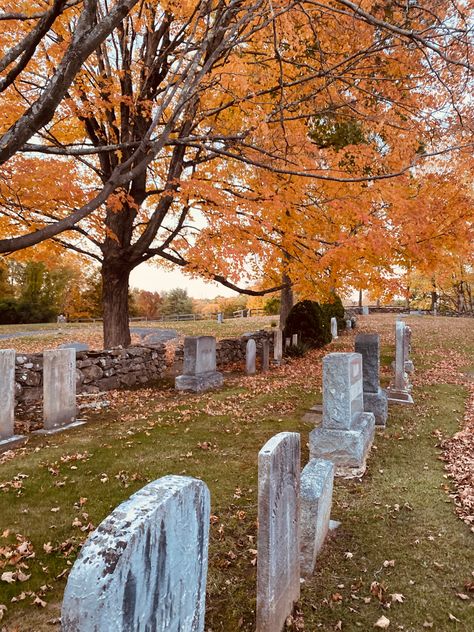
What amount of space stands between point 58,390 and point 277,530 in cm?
650

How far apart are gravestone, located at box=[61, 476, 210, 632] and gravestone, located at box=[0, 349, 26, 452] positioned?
259 inches

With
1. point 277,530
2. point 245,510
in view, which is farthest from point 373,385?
point 277,530

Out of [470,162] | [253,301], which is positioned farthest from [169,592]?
[253,301]

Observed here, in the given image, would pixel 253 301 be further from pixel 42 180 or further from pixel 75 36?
pixel 75 36

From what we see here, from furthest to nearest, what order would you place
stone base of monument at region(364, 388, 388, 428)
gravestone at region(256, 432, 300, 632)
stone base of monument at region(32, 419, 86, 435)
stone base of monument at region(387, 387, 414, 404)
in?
stone base of monument at region(387, 387, 414, 404)
stone base of monument at region(364, 388, 388, 428)
stone base of monument at region(32, 419, 86, 435)
gravestone at region(256, 432, 300, 632)

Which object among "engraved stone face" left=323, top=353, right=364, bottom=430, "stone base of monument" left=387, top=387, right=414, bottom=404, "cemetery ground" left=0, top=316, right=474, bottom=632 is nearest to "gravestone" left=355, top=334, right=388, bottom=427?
"cemetery ground" left=0, top=316, right=474, bottom=632

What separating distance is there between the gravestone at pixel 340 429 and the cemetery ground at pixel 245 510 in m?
0.29

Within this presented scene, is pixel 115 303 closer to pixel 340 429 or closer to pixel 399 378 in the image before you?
pixel 399 378

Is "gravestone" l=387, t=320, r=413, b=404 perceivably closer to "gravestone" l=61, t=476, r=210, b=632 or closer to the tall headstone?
the tall headstone

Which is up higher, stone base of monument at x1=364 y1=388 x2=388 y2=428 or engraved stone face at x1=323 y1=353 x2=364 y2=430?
engraved stone face at x1=323 y1=353 x2=364 y2=430

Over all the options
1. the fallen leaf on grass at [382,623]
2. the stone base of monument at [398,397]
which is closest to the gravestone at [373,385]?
the stone base of monument at [398,397]

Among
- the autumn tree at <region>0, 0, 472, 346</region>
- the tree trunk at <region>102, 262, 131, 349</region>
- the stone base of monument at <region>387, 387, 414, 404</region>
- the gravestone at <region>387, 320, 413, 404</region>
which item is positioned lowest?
the stone base of monument at <region>387, 387, 414, 404</region>

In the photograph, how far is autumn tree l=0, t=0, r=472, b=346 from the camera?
873 centimetres

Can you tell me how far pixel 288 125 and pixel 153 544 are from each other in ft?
38.9
